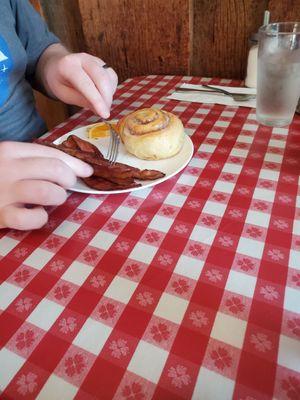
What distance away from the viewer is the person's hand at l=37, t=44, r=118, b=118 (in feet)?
2.56

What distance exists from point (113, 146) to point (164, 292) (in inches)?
17.8

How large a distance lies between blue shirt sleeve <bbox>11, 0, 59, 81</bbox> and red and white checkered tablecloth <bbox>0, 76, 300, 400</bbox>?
26.6 inches

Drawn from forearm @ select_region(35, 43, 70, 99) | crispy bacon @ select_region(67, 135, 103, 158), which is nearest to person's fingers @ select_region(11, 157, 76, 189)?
crispy bacon @ select_region(67, 135, 103, 158)

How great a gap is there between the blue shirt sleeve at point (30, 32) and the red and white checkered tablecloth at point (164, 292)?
26.6 inches

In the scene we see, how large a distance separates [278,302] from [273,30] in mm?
762

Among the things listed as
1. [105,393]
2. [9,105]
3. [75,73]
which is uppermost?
[75,73]

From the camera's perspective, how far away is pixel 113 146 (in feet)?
2.58

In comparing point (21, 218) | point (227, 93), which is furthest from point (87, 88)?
point (227, 93)

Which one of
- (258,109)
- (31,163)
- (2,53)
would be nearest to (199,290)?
(31,163)

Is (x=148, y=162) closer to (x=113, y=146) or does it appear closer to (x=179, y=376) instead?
(x=113, y=146)

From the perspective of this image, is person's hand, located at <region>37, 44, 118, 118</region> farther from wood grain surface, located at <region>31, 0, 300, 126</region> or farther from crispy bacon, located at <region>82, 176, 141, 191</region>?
wood grain surface, located at <region>31, 0, 300, 126</region>

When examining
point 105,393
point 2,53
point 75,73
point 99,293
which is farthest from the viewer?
point 2,53

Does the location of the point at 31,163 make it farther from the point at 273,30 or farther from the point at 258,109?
the point at 273,30

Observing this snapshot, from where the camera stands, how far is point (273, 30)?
0.84m
